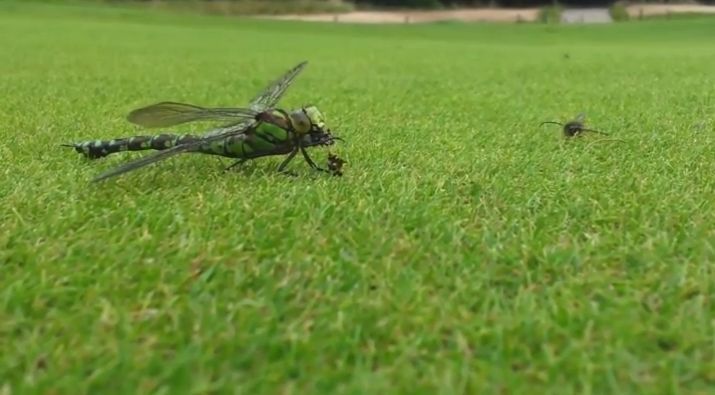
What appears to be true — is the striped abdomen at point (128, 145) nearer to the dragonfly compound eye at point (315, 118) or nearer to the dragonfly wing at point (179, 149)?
the dragonfly wing at point (179, 149)

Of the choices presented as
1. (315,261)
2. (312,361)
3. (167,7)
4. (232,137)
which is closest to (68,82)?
(232,137)

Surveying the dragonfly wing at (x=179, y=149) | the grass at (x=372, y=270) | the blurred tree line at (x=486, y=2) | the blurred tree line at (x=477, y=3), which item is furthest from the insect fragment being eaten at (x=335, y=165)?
the blurred tree line at (x=486, y=2)

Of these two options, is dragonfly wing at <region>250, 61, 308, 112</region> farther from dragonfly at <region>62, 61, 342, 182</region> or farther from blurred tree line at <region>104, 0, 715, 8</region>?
blurred tree line at <region>104, 0, 715, 8</region>

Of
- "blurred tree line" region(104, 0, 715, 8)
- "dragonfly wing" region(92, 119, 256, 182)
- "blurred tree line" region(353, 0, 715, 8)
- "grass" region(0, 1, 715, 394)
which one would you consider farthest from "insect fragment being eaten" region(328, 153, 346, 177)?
"blurred tree line" region(353, 0, 715, 8)

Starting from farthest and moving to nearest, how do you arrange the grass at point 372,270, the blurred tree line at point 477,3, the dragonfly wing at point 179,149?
the blurred tree line at point 477,3 → the dragonfly wing at point 179,149 → the grass at point 372,270

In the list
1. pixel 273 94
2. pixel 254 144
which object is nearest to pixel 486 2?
pixel 273 94

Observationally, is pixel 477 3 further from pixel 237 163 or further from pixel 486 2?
pixel 237 163
